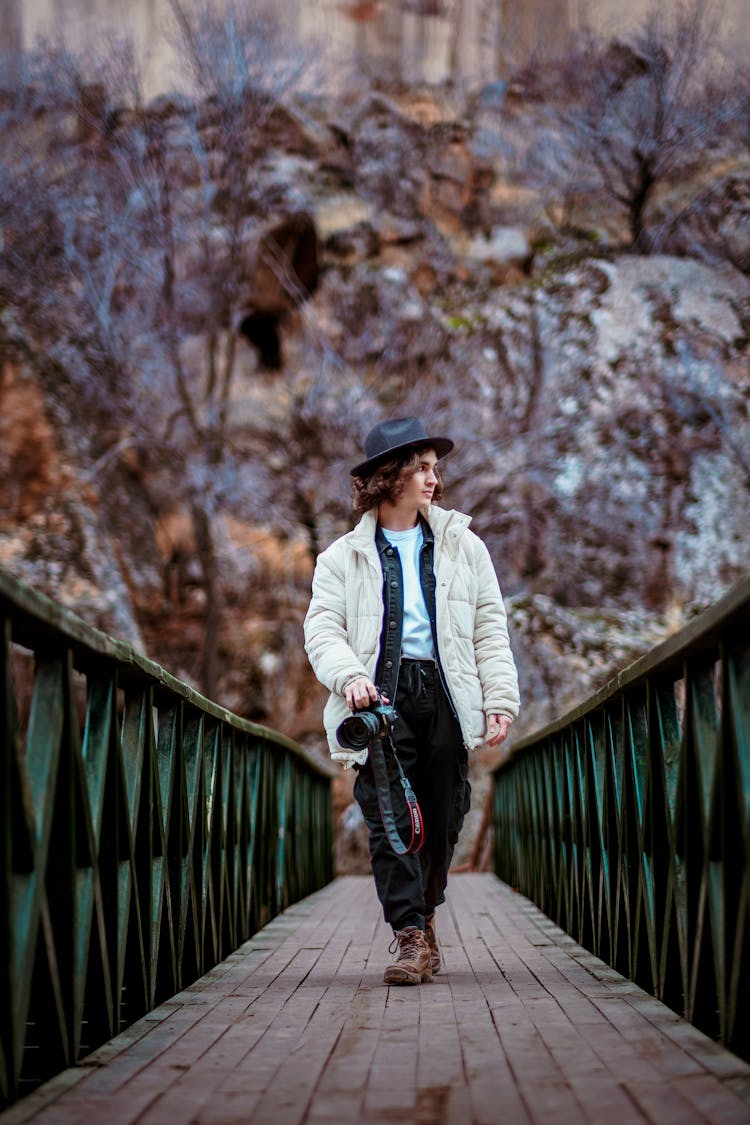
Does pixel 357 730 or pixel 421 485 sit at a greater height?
pixel 421 485

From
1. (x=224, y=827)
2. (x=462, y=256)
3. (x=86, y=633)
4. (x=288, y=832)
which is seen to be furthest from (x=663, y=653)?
(x=462, y=256)

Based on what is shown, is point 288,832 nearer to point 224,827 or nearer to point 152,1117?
point 224,827

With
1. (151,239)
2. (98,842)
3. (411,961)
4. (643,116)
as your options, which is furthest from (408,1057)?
(643,116)

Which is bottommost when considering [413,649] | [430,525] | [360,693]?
[360,693]

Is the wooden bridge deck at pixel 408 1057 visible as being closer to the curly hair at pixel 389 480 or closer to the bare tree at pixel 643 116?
the curly hair at pixel 389 480

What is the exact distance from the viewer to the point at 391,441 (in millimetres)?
4379

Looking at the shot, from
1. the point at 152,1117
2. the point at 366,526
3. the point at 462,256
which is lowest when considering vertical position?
the point at 152,1117

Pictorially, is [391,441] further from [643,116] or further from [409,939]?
[643,116]

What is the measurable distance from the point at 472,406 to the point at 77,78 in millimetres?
7520

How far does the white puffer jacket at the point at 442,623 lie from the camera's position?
4.25m

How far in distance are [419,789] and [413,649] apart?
1.48 ft

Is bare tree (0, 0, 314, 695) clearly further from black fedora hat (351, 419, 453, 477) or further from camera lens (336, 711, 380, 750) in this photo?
camera lens (336, 711, 380, 750)

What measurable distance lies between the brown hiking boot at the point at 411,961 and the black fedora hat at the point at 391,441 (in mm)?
1441

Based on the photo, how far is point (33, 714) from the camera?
2555 millimetres
